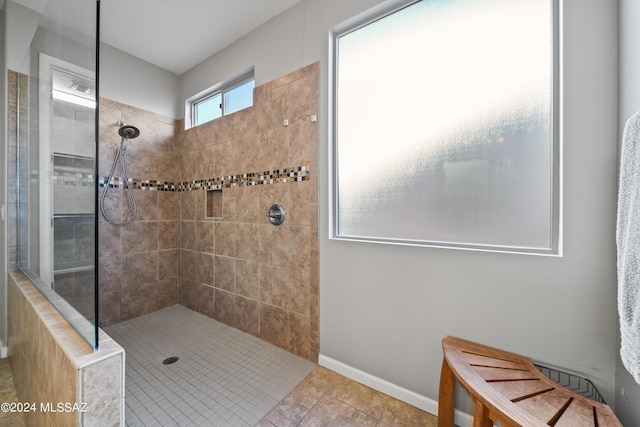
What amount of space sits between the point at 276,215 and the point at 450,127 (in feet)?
4.35

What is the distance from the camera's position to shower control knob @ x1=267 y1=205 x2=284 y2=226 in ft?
6.56

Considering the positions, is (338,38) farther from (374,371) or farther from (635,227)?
(374,371)

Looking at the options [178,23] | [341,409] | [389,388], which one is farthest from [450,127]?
[178,23]

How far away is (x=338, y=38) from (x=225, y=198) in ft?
5.41

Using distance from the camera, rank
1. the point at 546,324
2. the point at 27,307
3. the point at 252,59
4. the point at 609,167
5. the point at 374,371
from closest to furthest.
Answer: the point at 609,167 → the point at 546,324 → the point at 27,307 → the point at 374,371 → the point at 252,59

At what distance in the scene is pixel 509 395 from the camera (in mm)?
919

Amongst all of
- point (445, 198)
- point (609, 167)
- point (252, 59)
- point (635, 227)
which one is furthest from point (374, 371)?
point (252, 59)

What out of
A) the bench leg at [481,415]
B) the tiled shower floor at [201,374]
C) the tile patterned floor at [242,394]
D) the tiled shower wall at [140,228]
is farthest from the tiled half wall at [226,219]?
the bench leg at [481,415]

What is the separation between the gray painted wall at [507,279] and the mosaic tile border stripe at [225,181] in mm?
267

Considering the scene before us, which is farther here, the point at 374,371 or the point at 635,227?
the point at 374,371

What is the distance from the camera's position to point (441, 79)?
1.41 meters

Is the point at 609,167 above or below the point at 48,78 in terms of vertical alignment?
below

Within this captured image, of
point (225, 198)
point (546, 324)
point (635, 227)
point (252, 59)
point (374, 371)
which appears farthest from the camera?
point (225, 198)

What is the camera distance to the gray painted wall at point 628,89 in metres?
0.87
